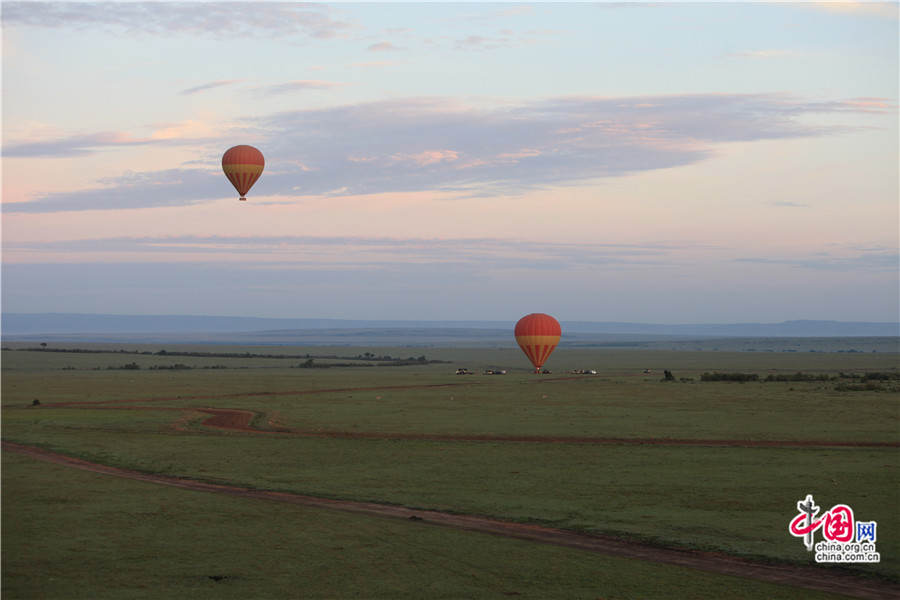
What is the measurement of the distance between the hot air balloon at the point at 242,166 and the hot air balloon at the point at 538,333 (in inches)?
1224

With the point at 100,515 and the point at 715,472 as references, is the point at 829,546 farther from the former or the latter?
the point at 100,515

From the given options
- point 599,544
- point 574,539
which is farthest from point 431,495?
point 599,544

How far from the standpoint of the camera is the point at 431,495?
23984 mm

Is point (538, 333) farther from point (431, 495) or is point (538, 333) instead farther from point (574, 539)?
point (574, 539)

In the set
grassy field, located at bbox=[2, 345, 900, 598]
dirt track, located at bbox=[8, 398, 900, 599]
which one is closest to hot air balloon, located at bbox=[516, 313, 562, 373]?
grassy field, located at bbox=[2, 345, 900, 598]

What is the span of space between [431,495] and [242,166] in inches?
1551

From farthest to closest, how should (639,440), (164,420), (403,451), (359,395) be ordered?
1. (359,395)
2. (164,420)
3. (639,440)
4. (403,451)

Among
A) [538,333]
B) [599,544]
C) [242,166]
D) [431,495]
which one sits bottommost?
[599,544]

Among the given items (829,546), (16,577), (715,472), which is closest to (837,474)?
(715,472)

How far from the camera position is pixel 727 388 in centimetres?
6625

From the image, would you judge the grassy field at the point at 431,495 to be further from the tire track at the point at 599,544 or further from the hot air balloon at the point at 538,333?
the hot air balloon at the point at 538,333

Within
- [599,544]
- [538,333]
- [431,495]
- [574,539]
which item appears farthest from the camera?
[538,333]

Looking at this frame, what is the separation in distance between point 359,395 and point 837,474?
40978 mm

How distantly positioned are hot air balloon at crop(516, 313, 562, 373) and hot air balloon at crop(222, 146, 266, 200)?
3109 centimetres
